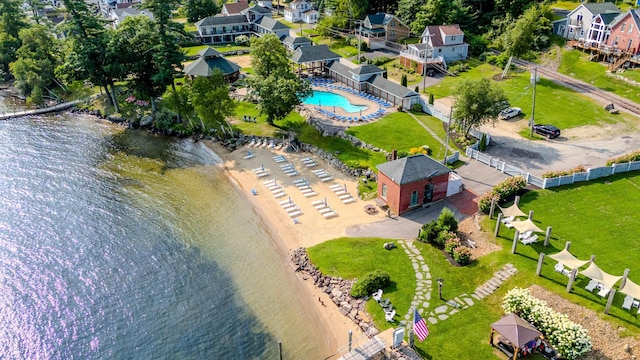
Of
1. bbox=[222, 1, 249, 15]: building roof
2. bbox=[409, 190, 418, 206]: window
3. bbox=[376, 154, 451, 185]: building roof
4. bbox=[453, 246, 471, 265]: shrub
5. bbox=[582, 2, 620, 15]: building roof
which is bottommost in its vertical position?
bbox=[453, 246, 471, 265]: shrub

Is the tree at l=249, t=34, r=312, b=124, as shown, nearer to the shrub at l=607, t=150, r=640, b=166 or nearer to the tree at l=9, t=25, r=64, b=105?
the shrub at l=607, t=150, r=640, b=166

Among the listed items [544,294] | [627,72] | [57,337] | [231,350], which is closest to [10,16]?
[57,337]

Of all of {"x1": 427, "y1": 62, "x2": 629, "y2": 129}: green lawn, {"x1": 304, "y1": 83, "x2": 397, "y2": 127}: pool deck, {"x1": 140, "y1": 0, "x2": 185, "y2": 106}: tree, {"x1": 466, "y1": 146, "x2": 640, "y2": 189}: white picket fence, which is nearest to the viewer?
{"x1": 466, "y1": 146, "x2": 640, "y2": 189}: white picket fence

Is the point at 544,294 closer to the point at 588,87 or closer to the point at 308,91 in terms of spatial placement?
the point at 308,91

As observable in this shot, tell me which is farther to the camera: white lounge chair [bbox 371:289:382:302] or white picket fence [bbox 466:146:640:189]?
white picket fence [bbox 466:146:640:189]

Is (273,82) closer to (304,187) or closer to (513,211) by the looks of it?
(304,187)

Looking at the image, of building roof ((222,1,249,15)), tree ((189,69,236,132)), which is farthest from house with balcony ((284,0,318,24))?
tree ((189,69,236,132))
